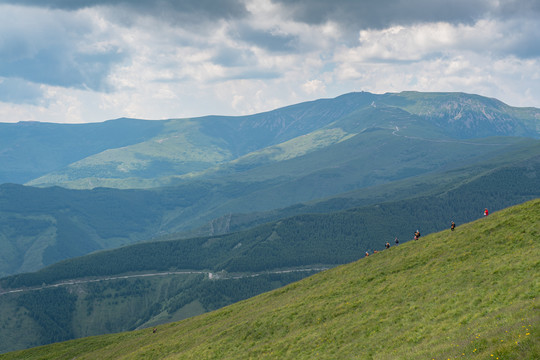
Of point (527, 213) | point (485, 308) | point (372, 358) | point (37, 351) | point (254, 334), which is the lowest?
point (37, 351)

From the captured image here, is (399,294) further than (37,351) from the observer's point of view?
No

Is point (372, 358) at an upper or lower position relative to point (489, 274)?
lower

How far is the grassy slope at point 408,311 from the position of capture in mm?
43969

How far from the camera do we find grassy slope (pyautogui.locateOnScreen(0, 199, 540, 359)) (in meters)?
44.0

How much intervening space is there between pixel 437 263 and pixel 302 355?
29949mm

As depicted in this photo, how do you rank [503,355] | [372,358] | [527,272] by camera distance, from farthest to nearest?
1. [527,272]
2. [372,358]
3. [503,355]

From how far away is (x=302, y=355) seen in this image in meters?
58.6

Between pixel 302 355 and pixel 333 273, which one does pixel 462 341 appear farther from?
pixel 333 273

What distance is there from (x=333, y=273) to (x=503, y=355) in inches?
2748

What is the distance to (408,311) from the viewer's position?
59.5 meters

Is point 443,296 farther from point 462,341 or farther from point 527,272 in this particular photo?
point 462,341

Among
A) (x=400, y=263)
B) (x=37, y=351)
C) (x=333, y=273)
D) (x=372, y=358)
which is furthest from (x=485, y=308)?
(x=37, y=351)

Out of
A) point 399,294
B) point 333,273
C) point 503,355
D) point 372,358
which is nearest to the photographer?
point 503,355

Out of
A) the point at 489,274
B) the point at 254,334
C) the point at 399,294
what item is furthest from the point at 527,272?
the point at 254,334
